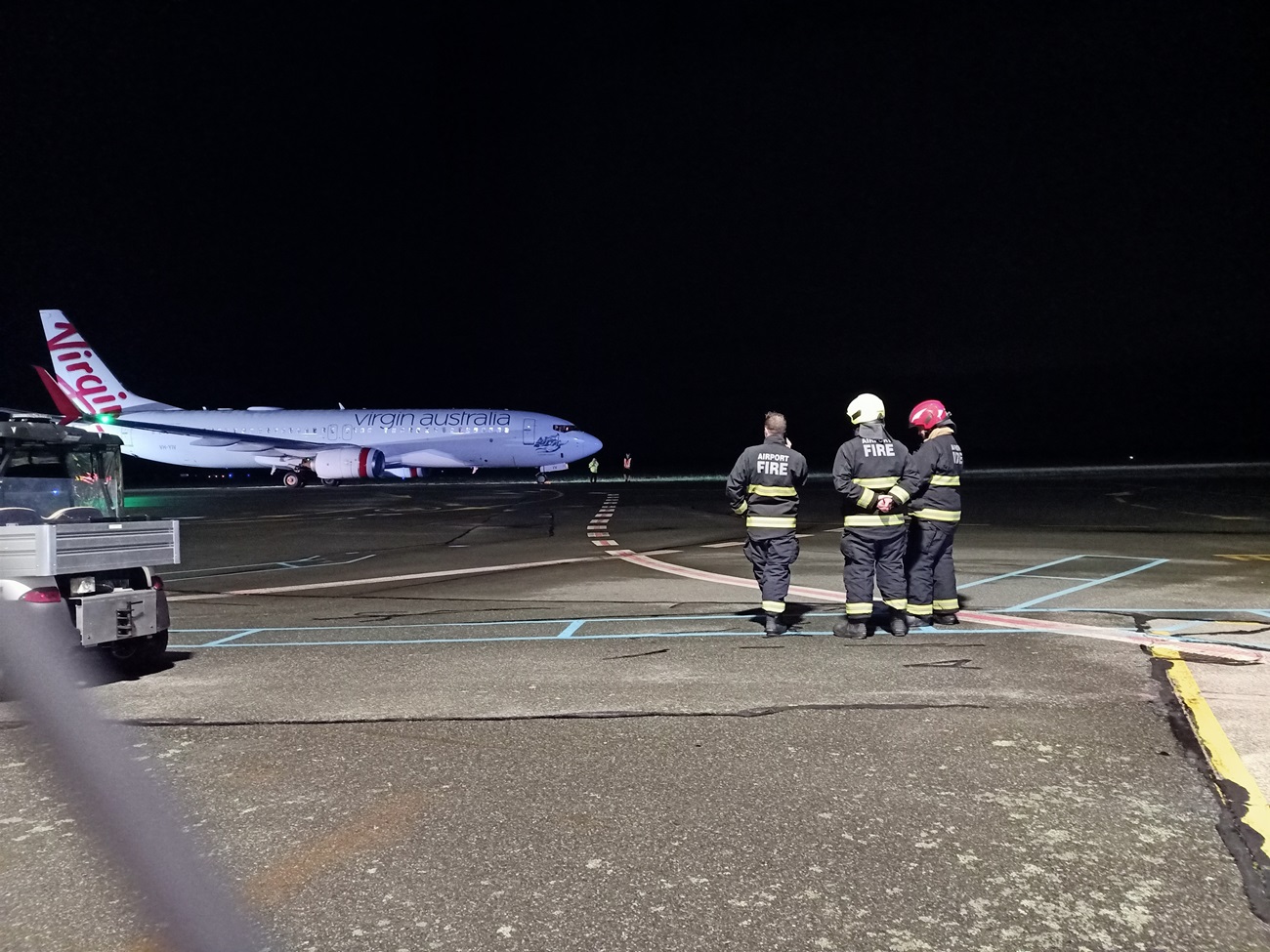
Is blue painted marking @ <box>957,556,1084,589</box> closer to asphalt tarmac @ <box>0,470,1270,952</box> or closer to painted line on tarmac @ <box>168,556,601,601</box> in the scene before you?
asphalt tarmac @ <box>0,470,1270,952</box>

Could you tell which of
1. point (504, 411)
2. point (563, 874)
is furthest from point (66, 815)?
point (504, 411)

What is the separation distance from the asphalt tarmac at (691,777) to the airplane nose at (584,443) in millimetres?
27178

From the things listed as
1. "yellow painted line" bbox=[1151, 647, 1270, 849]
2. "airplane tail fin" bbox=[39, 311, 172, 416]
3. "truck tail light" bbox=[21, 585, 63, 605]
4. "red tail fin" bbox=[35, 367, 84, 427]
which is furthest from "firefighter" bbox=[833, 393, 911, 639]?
"airplane tail fin" bbox=[39, 311, 172, 416]

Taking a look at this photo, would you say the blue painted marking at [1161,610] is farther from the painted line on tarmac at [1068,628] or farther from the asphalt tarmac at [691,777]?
the painted line on tarmac at [1068,628]

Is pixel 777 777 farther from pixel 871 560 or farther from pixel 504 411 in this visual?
pixel 504 411

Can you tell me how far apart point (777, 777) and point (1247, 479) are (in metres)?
38.3

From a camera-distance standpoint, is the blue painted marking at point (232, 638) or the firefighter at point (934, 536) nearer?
the blue painted marking at point (232, 638)

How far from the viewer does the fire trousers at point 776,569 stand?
7754mm

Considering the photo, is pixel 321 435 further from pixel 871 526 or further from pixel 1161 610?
pixel 1161 610

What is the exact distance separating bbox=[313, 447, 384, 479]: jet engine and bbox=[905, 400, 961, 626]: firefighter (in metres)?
31.5

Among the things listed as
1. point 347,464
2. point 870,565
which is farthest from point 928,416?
point 347,464

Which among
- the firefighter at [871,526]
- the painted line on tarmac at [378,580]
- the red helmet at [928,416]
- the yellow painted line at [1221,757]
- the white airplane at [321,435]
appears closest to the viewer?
the yellow painted line at [1221,757]

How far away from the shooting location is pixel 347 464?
36.8 metres

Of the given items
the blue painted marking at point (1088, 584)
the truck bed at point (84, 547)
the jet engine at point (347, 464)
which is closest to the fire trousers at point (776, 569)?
the blue painted marking at point (1088, 584)
